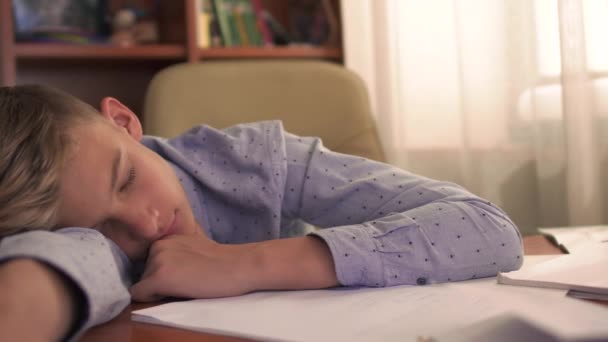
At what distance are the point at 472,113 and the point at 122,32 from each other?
113cm

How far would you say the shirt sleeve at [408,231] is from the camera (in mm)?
729

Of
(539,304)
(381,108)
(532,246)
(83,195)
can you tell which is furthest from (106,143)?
(381,108)

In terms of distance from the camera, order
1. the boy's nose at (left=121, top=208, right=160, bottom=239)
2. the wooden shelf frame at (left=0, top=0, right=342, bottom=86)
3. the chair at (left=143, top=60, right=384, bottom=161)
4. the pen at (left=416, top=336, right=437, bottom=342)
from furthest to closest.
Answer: the wooden shelf frame at (left=0, top=0, right=342, bottom=86)
the chair at (left=143, top=60, right=384, bottom=161)
the boy's nose at (left=121, top=208, right=160, bottom=239)
the pen at (left=416, top=336, right=437, bottom=342)

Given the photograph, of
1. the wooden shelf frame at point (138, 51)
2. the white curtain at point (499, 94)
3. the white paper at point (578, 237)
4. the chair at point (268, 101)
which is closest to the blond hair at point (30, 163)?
the white paper at point (578, 237)

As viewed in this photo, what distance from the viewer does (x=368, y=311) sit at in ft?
2.01

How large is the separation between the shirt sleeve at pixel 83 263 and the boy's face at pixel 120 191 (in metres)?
0.05

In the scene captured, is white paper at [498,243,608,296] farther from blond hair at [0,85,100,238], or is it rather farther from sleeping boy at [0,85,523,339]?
blond hair at [0,85,100,238]

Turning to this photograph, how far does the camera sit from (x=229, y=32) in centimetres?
239

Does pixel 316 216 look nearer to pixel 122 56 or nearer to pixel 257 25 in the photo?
pixel 122 56

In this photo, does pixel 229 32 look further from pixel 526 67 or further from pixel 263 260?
pixel 263 260

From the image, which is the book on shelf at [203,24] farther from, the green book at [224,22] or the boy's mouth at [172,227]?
the boy's mouth at [172,227]

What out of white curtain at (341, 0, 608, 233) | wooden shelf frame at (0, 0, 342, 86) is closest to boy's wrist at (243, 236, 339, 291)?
white curtain at (341, 0, 608, 233)

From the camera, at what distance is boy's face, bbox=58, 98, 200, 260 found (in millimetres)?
711

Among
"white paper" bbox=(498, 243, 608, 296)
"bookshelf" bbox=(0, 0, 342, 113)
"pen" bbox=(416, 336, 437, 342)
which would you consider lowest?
"white paper" bbox=(498, 243, 608, 296)
